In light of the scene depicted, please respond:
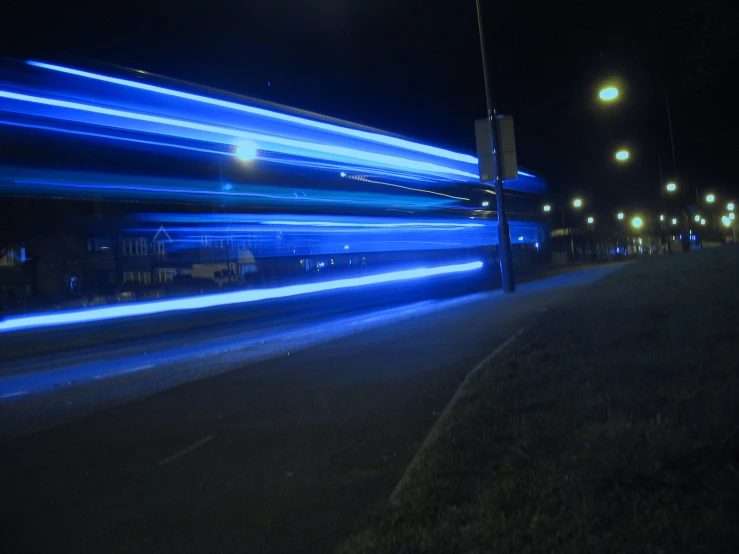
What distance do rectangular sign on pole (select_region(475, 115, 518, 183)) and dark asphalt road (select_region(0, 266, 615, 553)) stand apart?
9658 mm

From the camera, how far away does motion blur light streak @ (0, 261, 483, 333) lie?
1529cm

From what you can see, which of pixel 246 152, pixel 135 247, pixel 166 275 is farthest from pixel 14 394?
pixel 246 152

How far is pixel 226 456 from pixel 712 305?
7.06 m

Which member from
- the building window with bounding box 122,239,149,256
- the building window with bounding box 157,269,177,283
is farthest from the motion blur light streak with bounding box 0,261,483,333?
the building window with bounding box 122,239,149,256

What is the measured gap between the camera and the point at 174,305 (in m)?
17.2

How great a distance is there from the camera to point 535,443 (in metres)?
4.75

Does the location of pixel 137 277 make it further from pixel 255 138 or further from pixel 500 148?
pixel 500 148

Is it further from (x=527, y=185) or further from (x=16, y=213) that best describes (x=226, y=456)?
(x=527, y=185)

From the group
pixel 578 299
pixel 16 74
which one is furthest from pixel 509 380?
pixel 16 74

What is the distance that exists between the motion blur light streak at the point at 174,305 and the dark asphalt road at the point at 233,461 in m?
8.07

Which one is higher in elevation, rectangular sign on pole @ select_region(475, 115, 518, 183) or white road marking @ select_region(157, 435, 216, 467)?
rectangular sign on pole @ select_region(475, 115, 518, 183)

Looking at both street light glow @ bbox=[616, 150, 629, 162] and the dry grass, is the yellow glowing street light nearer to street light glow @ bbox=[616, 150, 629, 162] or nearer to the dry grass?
street light glow @ bbox=[616, 150, 629, 162]

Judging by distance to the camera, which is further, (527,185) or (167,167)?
(527,185)

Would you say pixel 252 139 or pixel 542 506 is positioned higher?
pixel 252 139
